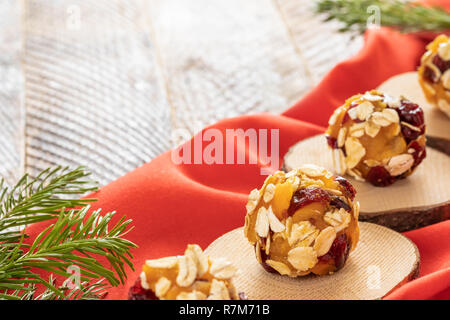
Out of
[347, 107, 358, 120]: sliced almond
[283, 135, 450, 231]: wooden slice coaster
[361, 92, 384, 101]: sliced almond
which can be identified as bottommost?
[283, 135, 450, 231]: wooden slice coaster

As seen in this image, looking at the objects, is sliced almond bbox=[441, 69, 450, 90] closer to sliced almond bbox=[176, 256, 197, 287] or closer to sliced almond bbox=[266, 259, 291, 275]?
sliced almond bbox=[266, 259, 291, 275]

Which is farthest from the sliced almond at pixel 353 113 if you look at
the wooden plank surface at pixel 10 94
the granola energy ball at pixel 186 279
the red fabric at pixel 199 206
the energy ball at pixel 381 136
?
the wooden plank surface at pixel 10 94

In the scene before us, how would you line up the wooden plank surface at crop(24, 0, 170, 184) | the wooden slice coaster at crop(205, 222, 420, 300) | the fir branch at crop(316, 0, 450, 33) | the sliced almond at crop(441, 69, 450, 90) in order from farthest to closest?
the fir branch at crop(316, 0, 450, 33) → the wooden plank surface at crop(24, 0, 170, 184) → the sliced almond at crop(441, 69, 450, 90) → the wooden slice coaster at crop(205, 222, 420, 300)

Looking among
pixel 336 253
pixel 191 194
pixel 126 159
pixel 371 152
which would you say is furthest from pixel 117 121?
pixel 336 253

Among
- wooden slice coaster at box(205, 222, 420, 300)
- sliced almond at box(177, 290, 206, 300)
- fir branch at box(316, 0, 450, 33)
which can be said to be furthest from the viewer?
fir branch at box(316, 0, 450, 33)

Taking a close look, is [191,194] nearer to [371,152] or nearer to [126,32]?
Result: [371,152]

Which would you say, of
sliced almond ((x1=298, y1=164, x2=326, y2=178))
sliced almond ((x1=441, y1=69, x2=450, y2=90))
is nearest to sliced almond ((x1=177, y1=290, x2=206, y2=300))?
sliced almond ((x1=298, y1=164, x2=326, y2=178))

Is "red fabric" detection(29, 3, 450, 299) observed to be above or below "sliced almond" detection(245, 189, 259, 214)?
below
